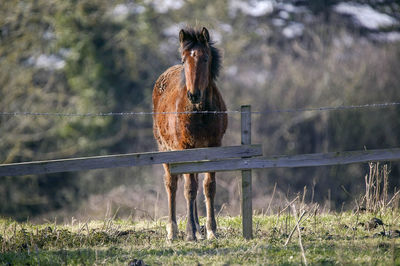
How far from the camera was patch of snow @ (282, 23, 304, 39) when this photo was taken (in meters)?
24.0

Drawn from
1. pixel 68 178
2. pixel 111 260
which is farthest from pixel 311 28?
pixel 111 260

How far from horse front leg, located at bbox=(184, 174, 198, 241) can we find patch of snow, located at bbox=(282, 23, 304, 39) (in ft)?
62.9

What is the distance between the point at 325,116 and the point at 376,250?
56.4ft

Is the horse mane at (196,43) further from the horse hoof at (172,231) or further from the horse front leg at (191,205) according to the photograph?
the horse hoof at (172,231)

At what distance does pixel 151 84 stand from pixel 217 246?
1906cm

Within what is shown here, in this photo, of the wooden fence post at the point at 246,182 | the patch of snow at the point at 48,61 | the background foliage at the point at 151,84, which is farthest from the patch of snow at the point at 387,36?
the wooden fence post at the point at 246,182

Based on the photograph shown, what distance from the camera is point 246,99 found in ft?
73.8

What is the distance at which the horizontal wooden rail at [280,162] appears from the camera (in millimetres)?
5402

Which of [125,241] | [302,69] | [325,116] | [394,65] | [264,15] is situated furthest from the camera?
[264,15]

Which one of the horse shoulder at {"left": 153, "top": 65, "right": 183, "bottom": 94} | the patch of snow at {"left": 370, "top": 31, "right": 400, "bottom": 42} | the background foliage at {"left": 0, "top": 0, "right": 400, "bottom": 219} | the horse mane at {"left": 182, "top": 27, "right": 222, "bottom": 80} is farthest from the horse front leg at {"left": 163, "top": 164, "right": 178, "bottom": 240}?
the patch of snow at {"left": 370, "top": 31, "right": 400, "bottom": 42}

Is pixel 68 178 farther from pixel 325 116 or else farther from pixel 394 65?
pixel 394 65

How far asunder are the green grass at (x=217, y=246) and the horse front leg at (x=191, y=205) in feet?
0.67

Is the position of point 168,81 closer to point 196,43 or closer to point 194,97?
point 196,43

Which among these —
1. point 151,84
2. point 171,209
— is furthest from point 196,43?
point 151,84
